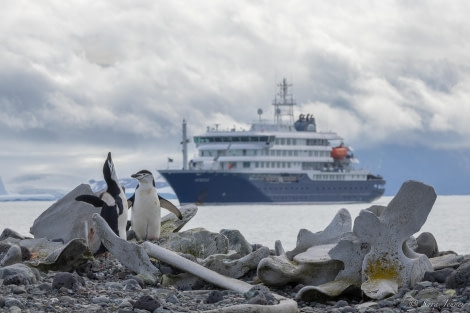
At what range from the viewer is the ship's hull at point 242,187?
79312 mm

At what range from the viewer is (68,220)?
448 inches

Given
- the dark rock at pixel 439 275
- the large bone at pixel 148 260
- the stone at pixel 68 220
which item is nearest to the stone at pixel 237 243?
the stone at pixel 68 220

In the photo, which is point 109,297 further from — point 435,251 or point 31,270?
point 435,251

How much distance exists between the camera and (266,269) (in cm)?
889

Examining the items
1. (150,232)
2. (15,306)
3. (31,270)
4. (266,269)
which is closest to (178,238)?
(150,232)

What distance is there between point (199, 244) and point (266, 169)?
Result: 71.3 m

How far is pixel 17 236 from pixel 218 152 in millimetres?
70106

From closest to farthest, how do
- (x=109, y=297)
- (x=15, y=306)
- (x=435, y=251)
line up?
(x=15, y=306), (x=109, y=297), (x=435, y=251)

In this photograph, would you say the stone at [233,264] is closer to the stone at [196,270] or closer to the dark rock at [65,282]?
the stone at [196,270]

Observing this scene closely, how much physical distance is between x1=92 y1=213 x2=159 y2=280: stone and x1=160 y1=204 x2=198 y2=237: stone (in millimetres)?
3222

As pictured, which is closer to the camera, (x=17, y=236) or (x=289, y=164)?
(x=17, y=236)

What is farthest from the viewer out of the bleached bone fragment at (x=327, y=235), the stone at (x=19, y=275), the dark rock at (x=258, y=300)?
the bleached bone fragment at (x=327, y=235)

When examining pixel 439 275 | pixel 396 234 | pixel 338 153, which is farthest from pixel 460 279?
pixel 338 153

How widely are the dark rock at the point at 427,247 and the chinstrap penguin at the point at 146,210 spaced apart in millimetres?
3170
